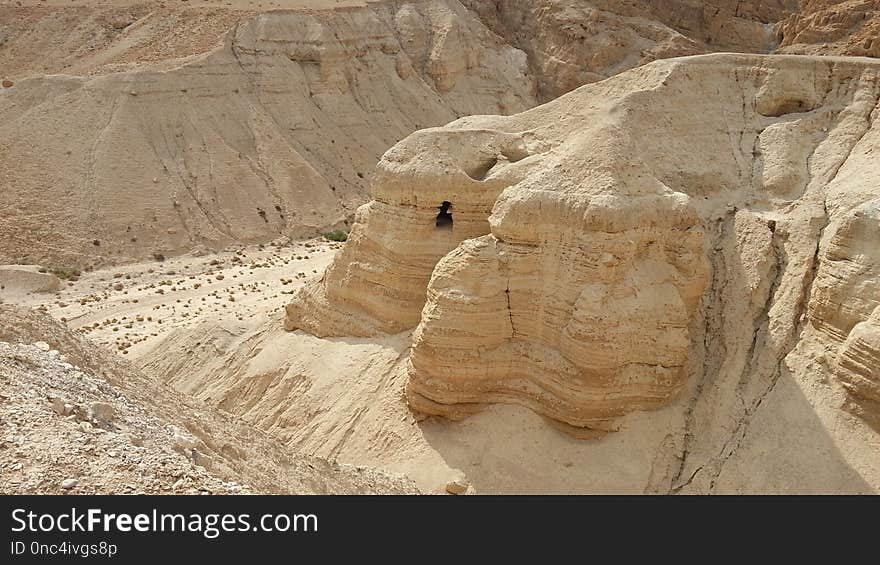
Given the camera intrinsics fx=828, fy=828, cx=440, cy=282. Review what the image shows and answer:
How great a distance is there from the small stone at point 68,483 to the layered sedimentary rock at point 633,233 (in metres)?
7.40

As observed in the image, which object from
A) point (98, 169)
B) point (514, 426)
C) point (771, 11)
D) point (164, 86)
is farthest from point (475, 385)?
point (771, 11)

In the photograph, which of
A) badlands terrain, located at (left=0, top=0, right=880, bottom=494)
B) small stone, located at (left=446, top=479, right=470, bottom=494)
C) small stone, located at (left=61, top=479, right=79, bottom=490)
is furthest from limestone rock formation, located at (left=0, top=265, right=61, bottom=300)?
small stone, located at (left=61, top=479, right=79, bottom=490)

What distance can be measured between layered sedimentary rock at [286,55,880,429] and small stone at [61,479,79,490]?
24.3 ft

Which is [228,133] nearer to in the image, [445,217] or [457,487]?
[445,217]

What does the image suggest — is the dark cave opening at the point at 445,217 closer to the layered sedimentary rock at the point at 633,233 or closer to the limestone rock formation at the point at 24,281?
the layered sedimentary rock at the point at 633,233

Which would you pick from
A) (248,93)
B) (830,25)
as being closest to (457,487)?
(830,25)

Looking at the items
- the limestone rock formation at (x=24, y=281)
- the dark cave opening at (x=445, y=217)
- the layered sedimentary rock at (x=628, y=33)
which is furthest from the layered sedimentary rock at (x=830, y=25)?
the limestone rock formation at (x=24, y=281)

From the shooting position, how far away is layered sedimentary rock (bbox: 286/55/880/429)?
41.4ft

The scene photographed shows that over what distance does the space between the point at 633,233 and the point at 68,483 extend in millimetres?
8786

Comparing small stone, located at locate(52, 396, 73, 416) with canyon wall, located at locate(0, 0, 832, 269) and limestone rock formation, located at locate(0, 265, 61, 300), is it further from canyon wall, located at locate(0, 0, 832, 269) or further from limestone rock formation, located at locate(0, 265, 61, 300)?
canyon wall, located at locate(0, 0, 832, 269)

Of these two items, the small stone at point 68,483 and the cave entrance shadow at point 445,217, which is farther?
the cave entrance shadow at point 445,217

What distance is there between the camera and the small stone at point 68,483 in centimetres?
663

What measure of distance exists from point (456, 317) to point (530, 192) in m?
2.32

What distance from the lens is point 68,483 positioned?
21.8ft
